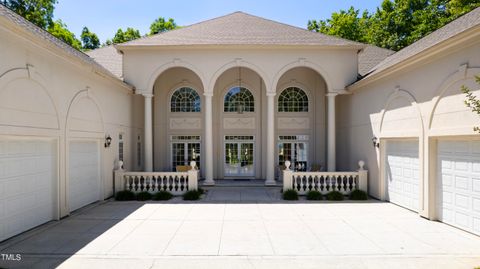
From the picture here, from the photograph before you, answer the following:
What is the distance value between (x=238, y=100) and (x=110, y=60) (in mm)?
7849

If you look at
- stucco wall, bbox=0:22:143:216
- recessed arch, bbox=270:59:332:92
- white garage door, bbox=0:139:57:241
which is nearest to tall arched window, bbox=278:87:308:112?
recessed arch, bbox=270:59:332:92

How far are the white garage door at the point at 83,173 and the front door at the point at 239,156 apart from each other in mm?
7557

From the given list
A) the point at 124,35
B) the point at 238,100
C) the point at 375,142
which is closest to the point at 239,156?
the point at 238,100

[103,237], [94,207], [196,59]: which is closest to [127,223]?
[103,237]

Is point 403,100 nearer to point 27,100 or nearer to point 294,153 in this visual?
point 294,153

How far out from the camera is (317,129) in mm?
17344

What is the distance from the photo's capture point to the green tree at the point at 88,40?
37531 mm

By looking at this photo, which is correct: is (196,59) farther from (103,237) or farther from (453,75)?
(453,75)

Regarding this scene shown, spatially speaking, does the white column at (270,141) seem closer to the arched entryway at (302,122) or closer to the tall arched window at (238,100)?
the arched entryway at (302,122)

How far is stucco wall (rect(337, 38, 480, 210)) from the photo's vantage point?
7.47 metres

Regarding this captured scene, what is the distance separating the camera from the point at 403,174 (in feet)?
34.0

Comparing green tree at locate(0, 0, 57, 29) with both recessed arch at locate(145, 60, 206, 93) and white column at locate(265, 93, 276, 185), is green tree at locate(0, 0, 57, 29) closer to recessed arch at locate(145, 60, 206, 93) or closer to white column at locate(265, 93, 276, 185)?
recessed arch at locate(145, 60, 206, 93)

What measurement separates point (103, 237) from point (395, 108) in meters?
10.1

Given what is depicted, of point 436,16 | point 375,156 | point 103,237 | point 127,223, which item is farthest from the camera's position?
point 436,16
